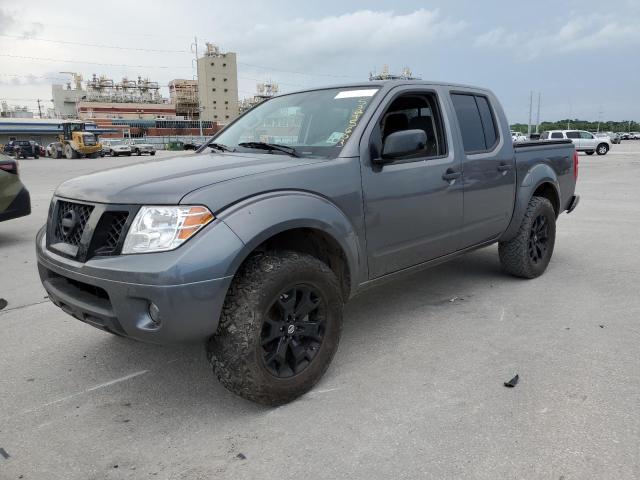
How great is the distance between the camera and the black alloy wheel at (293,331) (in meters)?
2.72

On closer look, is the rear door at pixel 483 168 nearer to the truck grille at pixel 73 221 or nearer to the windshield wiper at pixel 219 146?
the windshield wiper at pixel 219 146

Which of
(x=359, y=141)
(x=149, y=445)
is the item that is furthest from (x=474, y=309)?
(x=149, y=445)

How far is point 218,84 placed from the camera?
11488 centimetres

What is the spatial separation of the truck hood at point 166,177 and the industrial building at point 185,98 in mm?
119370

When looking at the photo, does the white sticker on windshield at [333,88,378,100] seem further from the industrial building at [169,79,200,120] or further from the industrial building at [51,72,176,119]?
the industrial building at [169,79,200,120]

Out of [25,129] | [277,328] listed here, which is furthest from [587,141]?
[25,129]

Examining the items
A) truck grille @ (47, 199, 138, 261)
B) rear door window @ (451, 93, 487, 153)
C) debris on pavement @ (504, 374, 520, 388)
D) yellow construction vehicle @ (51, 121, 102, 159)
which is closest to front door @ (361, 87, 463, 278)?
rear door window @ (451, 93, 487, 153)

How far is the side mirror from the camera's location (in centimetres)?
315

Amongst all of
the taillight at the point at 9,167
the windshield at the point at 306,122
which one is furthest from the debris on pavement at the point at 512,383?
the taillight at the point at 9,167

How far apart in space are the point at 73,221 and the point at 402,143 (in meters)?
1.92

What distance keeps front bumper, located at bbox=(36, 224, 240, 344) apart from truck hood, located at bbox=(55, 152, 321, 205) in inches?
12.2

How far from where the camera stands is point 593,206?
408 inches

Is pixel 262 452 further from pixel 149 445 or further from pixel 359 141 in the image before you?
pixel 359 141

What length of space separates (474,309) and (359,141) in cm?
192
